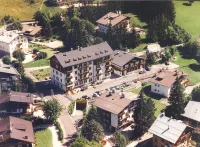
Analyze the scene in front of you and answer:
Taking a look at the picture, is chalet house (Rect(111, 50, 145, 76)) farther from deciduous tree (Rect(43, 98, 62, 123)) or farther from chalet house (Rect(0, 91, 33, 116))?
deciduous tree (Rect(43, 98, 62, 123))

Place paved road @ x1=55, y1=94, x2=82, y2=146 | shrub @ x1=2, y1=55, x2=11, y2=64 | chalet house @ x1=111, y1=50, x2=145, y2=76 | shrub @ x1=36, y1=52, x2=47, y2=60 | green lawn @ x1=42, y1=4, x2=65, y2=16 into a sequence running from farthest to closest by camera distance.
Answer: green lawn @ x1=42, y1=4, x2=65, y2=16, shrub @ x1=36, y1=52, x2=47, y2=60, shrub @ x1=2, y1=55, x2=11, y2=64, chalet house @ x1=111, y1=50, x2=145, y2=76, paved road @ x1=55, y1=94, x2=82, y2=146

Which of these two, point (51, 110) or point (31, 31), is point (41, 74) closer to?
point (51, 110)

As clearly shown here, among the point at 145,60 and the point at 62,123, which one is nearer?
the point at 62,123

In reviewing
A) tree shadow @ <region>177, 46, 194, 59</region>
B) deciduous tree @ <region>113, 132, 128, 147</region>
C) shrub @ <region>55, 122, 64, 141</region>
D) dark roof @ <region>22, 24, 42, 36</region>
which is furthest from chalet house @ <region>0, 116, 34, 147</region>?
tree shadow @ <region>177, 46, 194, 59</region>

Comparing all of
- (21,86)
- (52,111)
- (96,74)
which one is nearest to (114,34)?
(96,74)

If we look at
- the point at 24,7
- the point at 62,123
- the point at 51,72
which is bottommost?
the point at 62,123

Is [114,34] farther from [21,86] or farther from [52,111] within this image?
[52,111]
